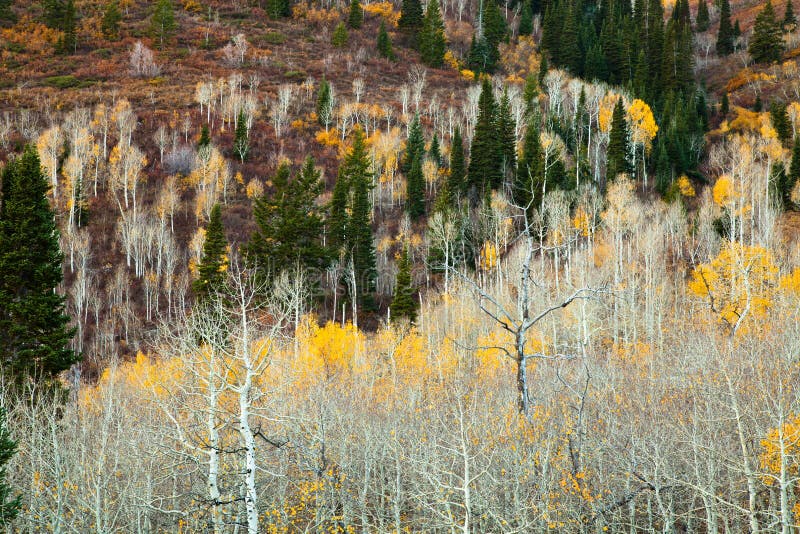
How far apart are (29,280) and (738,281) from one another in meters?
38.8

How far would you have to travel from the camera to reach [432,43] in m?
110

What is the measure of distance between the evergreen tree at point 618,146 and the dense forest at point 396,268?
1.67ft

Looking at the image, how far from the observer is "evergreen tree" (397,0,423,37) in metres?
118

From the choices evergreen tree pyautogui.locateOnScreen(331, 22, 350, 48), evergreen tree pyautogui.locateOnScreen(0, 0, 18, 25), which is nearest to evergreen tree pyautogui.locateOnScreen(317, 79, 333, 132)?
evergreen tree pyautogui.locateOnScreen(331, 22, 350, 48)

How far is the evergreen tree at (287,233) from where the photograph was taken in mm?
50219

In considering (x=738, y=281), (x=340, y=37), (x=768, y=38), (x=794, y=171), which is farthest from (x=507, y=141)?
(x=340, y=37)

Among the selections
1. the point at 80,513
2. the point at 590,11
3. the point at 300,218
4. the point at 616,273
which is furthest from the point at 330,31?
the point at 80,513

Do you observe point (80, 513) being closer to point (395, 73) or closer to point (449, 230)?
point (449, 230)

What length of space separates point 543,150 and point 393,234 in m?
18.9

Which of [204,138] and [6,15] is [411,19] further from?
[6,15]

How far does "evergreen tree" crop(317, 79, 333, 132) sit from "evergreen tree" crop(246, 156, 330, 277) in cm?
3083

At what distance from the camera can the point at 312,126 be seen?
274 ft

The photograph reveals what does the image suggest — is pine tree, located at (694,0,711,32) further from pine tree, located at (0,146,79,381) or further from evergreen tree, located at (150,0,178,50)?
pine tree, located at (0,146,79,381)

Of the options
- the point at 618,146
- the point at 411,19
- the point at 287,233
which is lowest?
the point at 287,233
